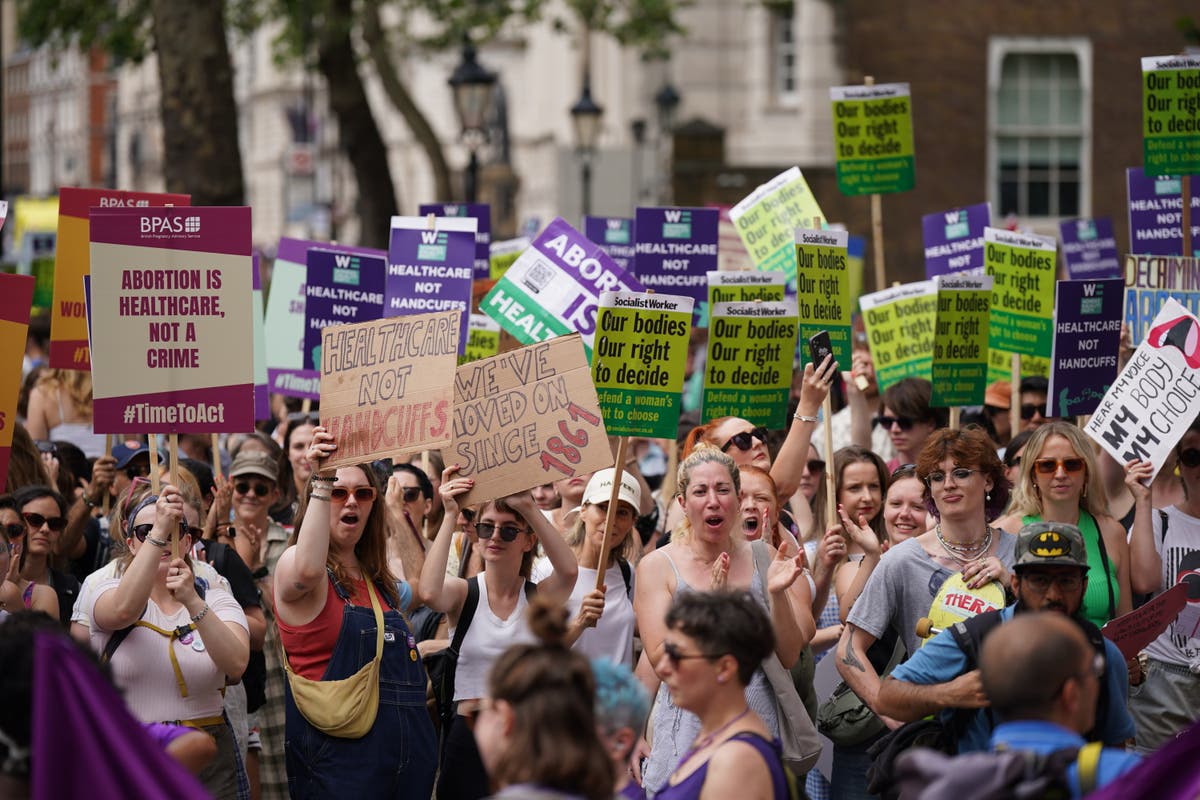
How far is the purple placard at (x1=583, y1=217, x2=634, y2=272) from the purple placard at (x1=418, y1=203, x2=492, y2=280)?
68 centimetres

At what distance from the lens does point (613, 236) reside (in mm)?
14250

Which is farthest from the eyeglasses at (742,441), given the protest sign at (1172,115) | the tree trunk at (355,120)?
the tree trunk at (355,120)

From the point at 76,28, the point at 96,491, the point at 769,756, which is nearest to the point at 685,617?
the point at 769,756

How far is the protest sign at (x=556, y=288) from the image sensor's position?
366 inches

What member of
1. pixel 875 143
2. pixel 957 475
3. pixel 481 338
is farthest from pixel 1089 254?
pixel 957 475

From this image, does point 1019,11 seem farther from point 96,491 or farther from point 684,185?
point 96,491

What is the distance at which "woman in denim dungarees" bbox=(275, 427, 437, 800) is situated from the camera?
21.2ft

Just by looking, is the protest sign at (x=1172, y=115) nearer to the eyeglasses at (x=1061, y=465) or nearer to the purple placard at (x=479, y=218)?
the eyeglasses at (x=1061, y=465)

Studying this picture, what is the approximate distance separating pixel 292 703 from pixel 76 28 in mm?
18217

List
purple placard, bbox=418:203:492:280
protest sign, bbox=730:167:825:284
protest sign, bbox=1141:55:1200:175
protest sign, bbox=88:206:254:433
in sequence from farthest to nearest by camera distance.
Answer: purple placard, bbox=418:203:492:280 → protest sign, bbox=730:167:825:284 → protest sign, bbox=1141:55:1200:175 → protest sign, bbox=88:206:254:433

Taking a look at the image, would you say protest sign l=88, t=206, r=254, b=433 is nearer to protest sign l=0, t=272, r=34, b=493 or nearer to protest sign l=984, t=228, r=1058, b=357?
protest sign l=0, t=272, r=34, b=493

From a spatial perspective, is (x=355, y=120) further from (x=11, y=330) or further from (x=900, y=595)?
(x=900, y=595)

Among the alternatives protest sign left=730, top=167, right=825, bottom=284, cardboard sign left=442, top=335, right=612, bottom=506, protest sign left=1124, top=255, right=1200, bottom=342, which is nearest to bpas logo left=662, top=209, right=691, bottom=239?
protest sign left=730, top=167, right=825, bottom=284

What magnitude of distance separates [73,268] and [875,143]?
15.8 feet
